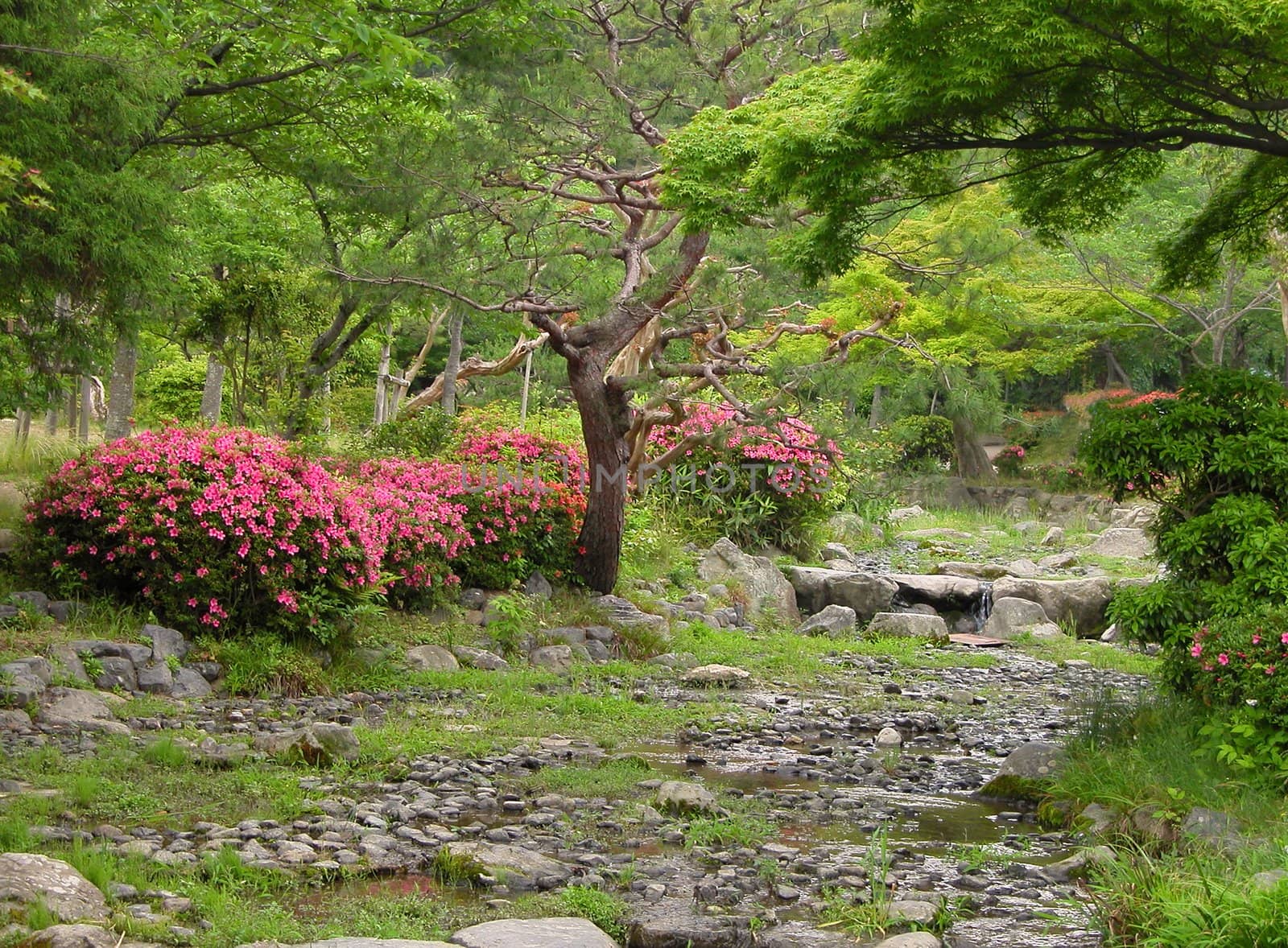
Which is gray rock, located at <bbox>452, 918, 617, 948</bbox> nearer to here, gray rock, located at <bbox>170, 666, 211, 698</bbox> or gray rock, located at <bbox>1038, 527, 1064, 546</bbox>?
gray rock, located at <bbox>170, 666, 211, 698</bbox>

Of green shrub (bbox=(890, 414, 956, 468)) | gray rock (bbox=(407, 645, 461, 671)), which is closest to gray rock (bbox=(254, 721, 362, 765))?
gray rock (bbox=(407, 645, 461, 671))

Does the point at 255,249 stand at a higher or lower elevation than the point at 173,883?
higher

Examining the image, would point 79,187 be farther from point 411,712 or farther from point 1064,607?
point 1064,607

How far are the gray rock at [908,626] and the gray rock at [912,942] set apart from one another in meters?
9.10

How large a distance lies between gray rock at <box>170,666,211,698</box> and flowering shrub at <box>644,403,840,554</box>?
8512 millimetres

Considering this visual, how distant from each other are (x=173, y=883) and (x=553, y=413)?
1480cm

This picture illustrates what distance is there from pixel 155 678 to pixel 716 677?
4.50m

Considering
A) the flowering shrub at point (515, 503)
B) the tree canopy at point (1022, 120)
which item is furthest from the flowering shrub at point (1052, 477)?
the tree canopy at point (1022, 120)

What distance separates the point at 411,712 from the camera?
26.2 ft

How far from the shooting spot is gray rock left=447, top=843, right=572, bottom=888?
4898mm

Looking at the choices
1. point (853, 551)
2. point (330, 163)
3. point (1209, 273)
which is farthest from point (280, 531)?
point (853, 551)

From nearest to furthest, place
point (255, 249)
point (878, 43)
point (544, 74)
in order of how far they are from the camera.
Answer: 1. point (878, 43)
2. point (544, 74)
3. point (255, 249)

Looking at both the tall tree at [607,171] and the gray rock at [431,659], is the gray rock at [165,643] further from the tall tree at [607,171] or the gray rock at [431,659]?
the tall tree at [607,171]

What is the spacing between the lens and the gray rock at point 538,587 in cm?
1174
